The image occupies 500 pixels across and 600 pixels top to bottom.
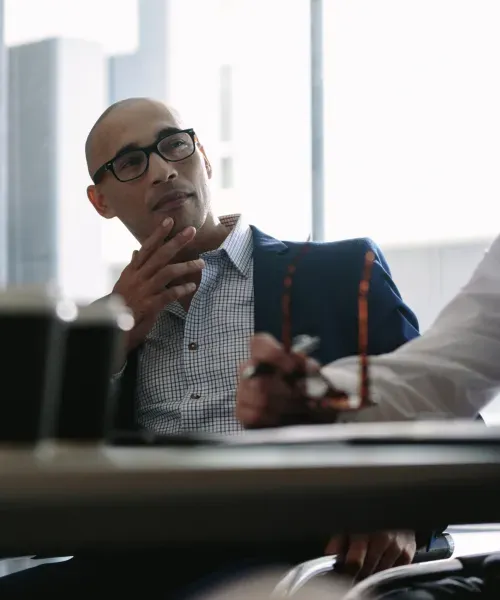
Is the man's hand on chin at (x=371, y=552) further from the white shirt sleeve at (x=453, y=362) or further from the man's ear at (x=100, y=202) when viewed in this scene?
the man's ear at (x=100, y=202)

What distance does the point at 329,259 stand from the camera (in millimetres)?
1440

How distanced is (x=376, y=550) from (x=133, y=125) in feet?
2.80

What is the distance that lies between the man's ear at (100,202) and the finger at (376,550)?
33.1 inches

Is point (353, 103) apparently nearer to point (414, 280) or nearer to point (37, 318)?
point (414, 280)

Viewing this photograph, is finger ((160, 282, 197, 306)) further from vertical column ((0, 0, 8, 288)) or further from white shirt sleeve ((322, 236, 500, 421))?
vertical column ((0, 0, 8, 288))

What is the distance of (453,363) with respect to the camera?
39.3 inches

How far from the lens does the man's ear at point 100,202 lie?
178 cm

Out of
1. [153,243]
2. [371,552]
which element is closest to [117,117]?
[153,243]

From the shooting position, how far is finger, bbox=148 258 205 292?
1.53 metres

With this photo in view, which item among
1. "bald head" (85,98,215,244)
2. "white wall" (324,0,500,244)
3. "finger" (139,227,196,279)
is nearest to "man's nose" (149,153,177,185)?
"bald head" (85,98,215,244)

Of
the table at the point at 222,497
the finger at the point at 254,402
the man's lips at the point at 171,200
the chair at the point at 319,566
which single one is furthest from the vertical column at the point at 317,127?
the table at the point at 222,497

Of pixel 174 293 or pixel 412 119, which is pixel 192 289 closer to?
pixel 174 293

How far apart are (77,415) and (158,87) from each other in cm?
292

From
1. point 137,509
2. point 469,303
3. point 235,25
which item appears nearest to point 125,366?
point 469,303
